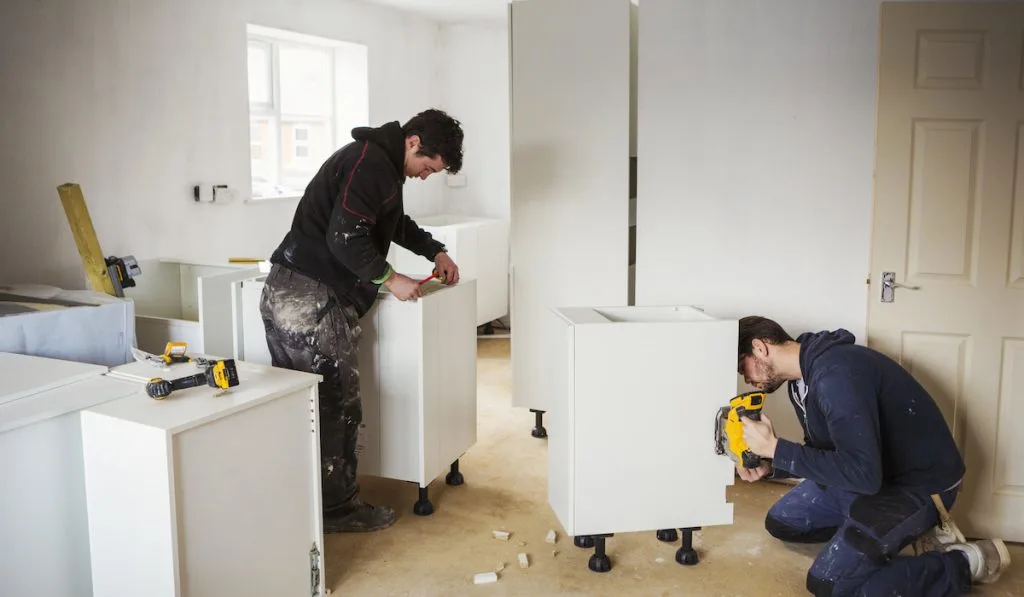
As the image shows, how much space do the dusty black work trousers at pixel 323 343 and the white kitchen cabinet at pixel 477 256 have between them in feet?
8.14

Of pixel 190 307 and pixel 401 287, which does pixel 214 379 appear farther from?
pixel 190 307

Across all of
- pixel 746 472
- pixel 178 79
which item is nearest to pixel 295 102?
pixel 178 79

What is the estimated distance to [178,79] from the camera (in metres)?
4.22

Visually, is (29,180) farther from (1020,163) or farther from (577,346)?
(1020,163)

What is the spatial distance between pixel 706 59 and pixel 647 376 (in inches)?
57.1

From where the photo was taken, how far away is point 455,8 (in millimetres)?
5789

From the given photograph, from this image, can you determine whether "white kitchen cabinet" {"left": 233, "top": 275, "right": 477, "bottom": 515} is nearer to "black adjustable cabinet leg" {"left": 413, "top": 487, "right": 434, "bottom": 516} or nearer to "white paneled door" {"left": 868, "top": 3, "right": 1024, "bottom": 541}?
"black adjustable cabinet leg" {"left": 413, "top": 487, "right": 434, "bottom": 516}

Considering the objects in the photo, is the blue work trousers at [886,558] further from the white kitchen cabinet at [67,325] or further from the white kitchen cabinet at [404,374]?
the white kitchen cabinet at [67,325]

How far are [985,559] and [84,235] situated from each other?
Result: 132 inches

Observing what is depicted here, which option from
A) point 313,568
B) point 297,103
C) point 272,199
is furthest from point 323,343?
point 297,103

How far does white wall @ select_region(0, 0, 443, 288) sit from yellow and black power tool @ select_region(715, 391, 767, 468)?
116 inches

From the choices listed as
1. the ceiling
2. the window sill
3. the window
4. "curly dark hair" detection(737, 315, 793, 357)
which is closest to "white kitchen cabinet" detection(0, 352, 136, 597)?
"curly dark hair" detection(737, 315, 793, 357)

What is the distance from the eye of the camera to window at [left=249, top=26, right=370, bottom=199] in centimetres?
520

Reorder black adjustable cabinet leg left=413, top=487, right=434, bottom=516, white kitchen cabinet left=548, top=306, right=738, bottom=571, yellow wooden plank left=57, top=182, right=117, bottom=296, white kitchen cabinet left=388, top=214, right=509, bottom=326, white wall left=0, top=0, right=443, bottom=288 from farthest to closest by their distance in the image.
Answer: white kitchen cabinet left=388, top=214, right=509, bottom=326
white wall left=0, top=0, right=443, bottom=288
yellow wooden plank left=57, top=182, right=117, bottom=296
black adjustable cabinet leg left=413, top=487, right=434, bottom=516
white kitchen cabinet left=548, top=306, right=738, bottom=571
